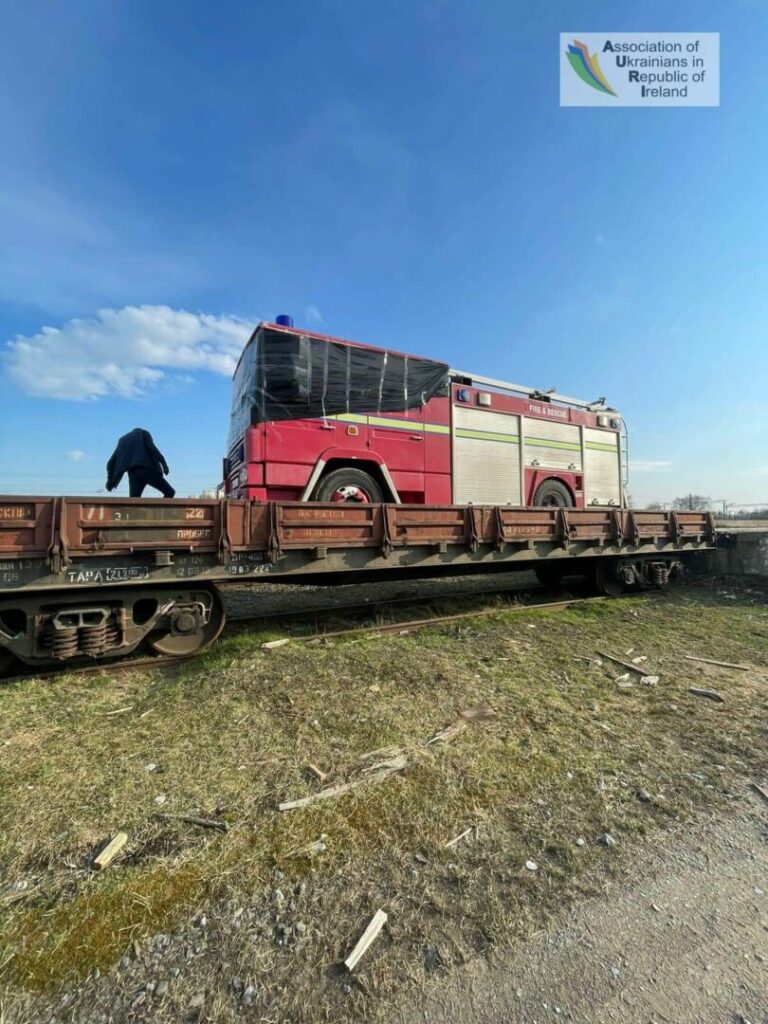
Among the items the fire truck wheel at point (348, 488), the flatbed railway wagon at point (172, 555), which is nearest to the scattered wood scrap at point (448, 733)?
the flatbed railway wagon at point (172, 555)

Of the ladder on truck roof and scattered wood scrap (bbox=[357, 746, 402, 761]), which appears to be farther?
the ladder on truck roof

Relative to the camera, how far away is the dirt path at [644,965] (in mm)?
1536

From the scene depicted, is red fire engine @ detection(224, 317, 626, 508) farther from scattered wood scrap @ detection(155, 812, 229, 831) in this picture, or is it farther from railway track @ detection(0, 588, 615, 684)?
scattered wood scrap @ detection(155, 812, 229, 831)

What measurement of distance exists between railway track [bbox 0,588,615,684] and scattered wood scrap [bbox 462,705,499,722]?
7.43ft

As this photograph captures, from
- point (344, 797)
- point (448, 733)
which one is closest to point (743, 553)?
point (448, 733)

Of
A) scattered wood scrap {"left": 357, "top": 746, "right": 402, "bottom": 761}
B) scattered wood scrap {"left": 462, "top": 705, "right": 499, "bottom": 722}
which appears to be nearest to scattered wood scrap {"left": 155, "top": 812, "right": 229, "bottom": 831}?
scattered wood scrap {"left": 357, "top": 746, "right": 402, "bottom": 761}

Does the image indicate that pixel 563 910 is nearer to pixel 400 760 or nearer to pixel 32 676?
pixel 400 760

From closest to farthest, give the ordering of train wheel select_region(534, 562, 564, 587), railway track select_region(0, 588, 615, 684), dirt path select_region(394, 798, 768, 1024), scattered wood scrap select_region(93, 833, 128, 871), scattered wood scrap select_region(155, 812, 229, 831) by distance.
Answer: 1. dirt path select_region(394, 798, 768, 1024)
2. scattered wood scrap select_region(93, 833, 128, 871)
3. scattered wood scrap select_region(155, 812, 229, 831)
4. railway track select_region(0, 588, 615, 684)
5. train wheel select_region(534, 562, 564, 587)

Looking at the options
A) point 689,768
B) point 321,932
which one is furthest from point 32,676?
point 689,768

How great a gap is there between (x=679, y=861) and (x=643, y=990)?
77cm

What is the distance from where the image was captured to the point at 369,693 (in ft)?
13.2

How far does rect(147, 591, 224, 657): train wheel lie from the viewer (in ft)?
15.3

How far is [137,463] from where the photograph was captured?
6.05 meters

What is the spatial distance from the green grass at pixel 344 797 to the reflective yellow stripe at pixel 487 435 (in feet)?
11.5
